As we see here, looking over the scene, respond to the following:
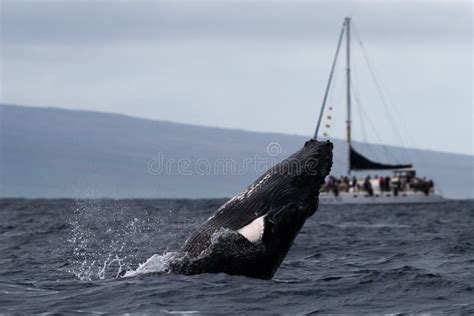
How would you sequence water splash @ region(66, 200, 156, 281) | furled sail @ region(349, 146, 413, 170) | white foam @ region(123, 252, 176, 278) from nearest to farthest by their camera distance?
white foam @ region(123, 252, 176, 278), water splash @ region(66, 200, 156, 281), furled sail @ region(349, 146, 413, 170)

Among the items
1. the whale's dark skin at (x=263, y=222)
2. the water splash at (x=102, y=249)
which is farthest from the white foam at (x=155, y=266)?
the water splash at (x=102, y=249)

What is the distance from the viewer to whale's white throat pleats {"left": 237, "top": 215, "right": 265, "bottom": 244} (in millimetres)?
11312

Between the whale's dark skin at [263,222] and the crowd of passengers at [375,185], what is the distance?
49194 millimetres

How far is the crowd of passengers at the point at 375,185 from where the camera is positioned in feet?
202

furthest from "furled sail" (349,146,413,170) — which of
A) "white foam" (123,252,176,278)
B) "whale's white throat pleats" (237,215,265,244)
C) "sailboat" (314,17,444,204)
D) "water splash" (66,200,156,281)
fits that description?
"whale's white throat pleats" (237,215,265,244)

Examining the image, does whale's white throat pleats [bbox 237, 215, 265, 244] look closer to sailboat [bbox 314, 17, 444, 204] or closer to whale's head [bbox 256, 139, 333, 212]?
whale's head [bbox 256, 139, 333, 212]

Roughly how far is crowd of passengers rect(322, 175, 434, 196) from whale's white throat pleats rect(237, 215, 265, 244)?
49784 mm


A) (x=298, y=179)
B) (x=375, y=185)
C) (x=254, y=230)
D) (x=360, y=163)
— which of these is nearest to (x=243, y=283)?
(x=254, y=230)

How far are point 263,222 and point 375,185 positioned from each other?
Result: 52.9 meters

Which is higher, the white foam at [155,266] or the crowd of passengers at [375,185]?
the crowd of passengers at [375,185]

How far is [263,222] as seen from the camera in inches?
450

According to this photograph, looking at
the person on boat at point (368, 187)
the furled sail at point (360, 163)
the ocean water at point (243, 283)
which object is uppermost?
the furled sail at point (360, 163)

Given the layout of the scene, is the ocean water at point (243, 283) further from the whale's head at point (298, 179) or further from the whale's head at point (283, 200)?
the whale's head at point (298, 179)

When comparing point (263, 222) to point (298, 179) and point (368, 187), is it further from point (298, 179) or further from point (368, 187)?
point (368, 187)
